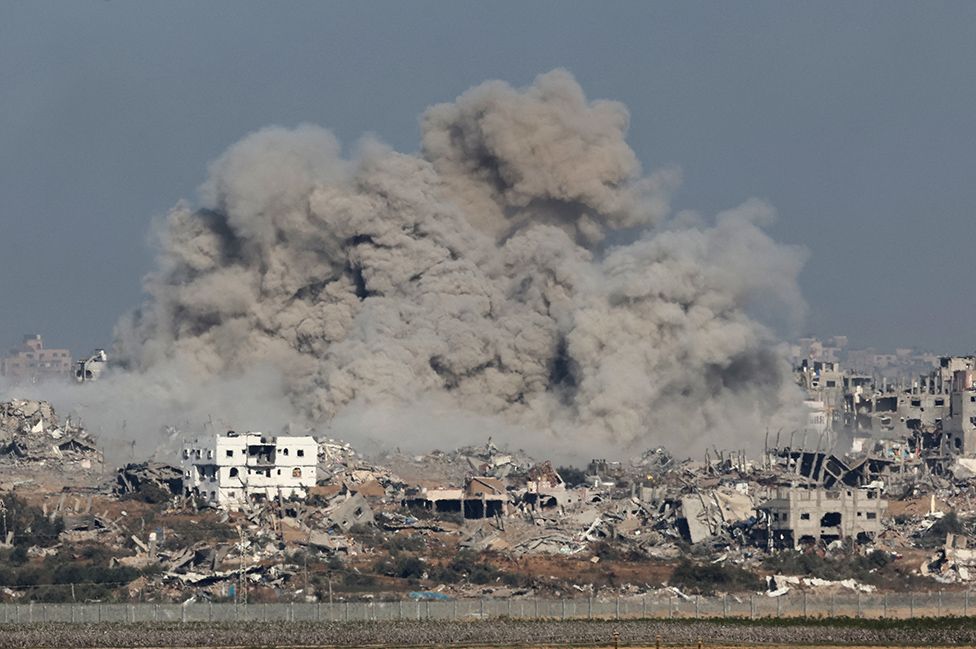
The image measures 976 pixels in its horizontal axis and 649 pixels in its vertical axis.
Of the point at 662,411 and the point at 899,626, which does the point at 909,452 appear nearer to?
the point at 662,411

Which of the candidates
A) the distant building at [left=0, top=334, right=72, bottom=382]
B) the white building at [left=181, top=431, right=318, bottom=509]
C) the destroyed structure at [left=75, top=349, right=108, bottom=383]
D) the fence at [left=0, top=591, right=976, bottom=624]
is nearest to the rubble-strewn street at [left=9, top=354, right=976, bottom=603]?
the white building at [left=181, top=431, right=318, bottom=509]

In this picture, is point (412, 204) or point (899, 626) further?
point (412, 204)

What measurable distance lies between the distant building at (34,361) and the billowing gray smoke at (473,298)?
47.3 m

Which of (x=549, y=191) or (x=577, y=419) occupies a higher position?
(x=549, y=191)

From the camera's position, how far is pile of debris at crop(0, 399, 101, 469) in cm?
8844

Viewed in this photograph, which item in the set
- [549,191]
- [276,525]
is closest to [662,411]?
[549,191]

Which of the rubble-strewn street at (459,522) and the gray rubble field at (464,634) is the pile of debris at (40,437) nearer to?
the rubble-strewn street at (459,522)

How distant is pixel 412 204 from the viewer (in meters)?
95.8

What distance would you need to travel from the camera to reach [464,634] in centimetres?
5350

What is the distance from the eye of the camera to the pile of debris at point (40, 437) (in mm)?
88438

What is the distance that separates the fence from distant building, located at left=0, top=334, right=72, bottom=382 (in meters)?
88.1

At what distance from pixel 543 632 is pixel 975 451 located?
149 ft

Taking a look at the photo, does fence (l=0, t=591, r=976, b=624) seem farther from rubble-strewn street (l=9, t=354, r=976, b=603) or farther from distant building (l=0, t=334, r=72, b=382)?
distant building (l=0, t=334, r=72, b=382)

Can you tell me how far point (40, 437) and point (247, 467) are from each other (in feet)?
47.3
